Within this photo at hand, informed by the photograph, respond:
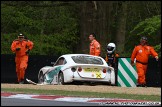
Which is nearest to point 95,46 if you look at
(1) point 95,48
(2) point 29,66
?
(1) point 95,48

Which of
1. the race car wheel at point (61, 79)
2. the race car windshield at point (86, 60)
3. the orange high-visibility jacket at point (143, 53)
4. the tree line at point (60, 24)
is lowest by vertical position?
the race car wheel at point (61, 79)

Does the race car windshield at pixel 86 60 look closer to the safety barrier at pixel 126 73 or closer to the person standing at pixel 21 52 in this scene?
the person standing at pixel 21 52

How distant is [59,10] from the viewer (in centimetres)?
3972

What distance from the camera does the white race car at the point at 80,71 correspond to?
19.8 metres

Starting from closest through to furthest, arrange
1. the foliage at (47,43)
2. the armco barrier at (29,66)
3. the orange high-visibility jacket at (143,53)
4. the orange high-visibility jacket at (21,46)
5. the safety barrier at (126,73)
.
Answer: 1. the orange high-visibility jacket at (143,53)
2. the orange high-visibility jacket at (21,46)
3. the safety barrier at (126,73)
4. the armco barrier at (29,66)
5. the foliage at (47,43)

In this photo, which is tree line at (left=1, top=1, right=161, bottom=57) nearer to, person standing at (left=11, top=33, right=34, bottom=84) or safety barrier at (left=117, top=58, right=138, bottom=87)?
safety barrier at (left=117, top=58, right=138, bottom=87)

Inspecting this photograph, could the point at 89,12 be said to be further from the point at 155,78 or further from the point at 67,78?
the point at 67,78

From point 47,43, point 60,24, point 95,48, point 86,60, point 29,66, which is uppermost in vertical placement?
point 60,24

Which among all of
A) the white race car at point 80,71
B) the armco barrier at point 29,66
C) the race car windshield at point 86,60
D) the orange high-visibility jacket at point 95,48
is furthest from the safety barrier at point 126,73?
the armco barrier at point 29,66

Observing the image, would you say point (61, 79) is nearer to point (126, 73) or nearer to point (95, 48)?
point (95, 48)

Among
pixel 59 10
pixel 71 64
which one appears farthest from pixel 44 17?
pixel 71 64

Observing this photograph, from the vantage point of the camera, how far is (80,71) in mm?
19891

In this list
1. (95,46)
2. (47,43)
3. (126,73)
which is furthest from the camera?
(47,43)

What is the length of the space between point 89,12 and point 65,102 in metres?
15.5
